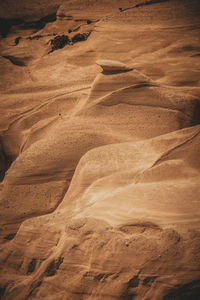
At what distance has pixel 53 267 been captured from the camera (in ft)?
5.81

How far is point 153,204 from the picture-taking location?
5.91 feet

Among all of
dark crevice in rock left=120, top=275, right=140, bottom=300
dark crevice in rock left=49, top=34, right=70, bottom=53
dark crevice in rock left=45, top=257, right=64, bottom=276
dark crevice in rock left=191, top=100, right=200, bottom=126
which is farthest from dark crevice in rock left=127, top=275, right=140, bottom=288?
dark crevice in rock left=49, top=34, right=70, bottom=53

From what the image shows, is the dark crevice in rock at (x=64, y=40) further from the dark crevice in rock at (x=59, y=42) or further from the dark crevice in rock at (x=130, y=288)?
the dark crevice in rock at (x=130, y=288)

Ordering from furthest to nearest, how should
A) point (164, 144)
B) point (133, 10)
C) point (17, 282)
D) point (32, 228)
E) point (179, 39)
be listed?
1. point (133, 10)
2. point (179, 39)
3. point (164, 144)
4. point (32, 228)
5. point (17, 282)

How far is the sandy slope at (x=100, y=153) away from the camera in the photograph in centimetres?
160

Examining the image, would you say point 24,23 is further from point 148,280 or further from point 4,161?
point 148,280

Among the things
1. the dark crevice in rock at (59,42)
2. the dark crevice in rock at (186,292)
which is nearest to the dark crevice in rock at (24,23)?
the dark crevice in rock at (59,42)

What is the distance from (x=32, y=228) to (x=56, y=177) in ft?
2.44

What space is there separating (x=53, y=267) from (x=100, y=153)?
3.52ft

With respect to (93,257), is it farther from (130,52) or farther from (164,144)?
(130,52)

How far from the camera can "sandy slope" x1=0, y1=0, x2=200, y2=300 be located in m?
1.60

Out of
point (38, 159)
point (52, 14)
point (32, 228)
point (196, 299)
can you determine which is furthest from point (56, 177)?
point (52, 14)

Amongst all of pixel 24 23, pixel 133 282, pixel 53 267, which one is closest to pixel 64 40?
pixel 24 23

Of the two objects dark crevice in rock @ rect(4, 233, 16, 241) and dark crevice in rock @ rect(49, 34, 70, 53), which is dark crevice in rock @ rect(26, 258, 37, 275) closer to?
dark crevice in rock @ rect(4, 233, 16, 241)
